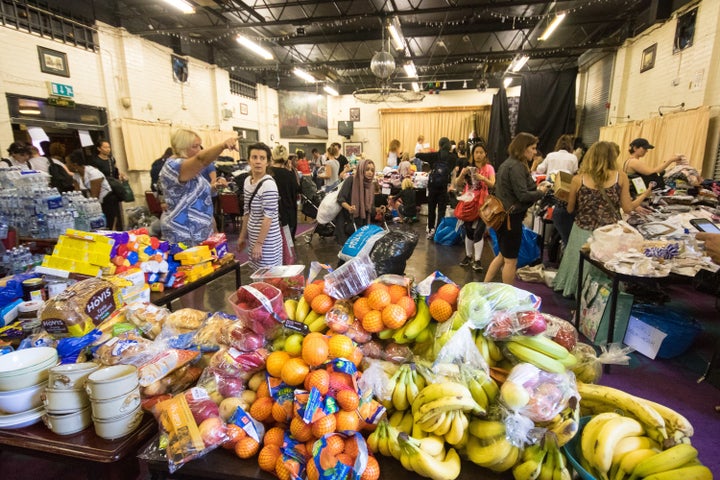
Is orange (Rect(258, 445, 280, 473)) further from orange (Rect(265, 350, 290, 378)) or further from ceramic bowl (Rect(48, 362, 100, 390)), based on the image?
ceramic bowl (Rect(48, 362, 100, 390))

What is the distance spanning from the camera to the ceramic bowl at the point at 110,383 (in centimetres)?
104

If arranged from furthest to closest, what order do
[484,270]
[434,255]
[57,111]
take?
[57,111], [434,255], [484,270]

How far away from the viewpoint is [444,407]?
947mm

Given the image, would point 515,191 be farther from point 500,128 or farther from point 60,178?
point 500,128

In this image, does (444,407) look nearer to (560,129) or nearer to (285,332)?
(285,332)

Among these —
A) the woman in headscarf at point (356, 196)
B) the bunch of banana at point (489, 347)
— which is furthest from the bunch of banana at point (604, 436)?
the woman in headscarf at point (356, 196)

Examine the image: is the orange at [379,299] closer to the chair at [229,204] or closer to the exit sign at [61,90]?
the chair at [229,204]

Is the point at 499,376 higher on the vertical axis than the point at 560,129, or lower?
lower

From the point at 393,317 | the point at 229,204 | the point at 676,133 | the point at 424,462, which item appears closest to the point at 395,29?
the point at 229,204

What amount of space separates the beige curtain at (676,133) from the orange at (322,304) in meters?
7.17

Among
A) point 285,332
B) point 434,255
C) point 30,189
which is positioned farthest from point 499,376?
point 434,255

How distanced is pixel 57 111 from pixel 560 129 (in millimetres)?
12417

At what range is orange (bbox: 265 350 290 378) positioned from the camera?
1169 millimetres

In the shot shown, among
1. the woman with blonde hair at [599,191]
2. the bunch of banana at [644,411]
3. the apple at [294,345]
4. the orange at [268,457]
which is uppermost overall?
the woman with blonde hair at [599,191]
